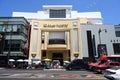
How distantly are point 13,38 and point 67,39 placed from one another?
47.1 feet

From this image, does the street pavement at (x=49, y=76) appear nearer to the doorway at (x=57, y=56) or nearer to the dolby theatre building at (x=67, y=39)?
the dolby theatre building at (x=67, y=39)

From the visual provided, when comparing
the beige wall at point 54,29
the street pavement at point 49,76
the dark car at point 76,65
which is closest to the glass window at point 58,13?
the beige wall at point 54,29

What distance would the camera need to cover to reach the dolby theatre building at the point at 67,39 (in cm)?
5112

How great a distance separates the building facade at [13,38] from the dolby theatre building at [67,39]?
2739mm

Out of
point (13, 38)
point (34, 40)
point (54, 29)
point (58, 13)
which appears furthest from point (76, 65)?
point (58, 13)

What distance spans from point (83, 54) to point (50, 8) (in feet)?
78.6

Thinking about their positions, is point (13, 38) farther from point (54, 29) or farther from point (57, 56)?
point (57, 56)

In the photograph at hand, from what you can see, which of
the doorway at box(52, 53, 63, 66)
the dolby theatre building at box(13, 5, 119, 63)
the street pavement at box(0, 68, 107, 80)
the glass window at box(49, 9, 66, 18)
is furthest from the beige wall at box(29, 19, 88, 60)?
the street pavement at box(0, 68, 107, 80)

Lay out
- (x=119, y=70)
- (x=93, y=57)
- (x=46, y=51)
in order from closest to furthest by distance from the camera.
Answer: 1. (x=119, y=70)
2. (x=93, y=57)
3. (x=46, y=51)

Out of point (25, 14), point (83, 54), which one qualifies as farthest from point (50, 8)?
point (83, 54)

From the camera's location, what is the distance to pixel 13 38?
164ft

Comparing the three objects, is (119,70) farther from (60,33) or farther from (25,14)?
(25,14)

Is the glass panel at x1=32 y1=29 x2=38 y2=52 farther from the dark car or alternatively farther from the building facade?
the dark car

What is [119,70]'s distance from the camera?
1291cm
